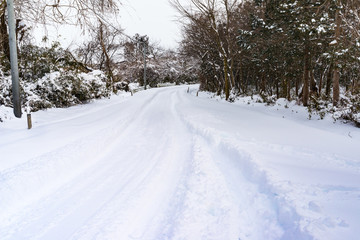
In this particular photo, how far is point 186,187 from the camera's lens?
139 inches

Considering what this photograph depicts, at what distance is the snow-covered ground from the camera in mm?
2504

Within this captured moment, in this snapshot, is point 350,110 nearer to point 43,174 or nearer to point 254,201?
point 254,201

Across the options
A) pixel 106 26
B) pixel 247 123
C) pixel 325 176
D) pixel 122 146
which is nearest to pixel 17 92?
pixel 106 26

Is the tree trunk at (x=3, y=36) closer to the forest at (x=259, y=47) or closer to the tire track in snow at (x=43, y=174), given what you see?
the forest at (x=259, y=47)

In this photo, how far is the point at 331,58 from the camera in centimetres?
767

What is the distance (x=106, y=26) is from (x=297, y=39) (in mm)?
9032

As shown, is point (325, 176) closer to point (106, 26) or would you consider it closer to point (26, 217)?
point (26, 217)

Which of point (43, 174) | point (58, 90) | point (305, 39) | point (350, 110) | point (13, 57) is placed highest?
→ point (305, 39)

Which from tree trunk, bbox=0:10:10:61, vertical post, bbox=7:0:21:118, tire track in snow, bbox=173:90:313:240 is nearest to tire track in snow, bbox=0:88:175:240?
tire track in snow, bbox=173:90:313:240

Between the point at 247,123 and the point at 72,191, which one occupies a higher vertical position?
the point at 247,123

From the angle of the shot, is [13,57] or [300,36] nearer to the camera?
[13,57]

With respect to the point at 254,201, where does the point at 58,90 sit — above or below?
above

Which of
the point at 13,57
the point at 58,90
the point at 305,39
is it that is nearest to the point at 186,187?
the point at 13,57

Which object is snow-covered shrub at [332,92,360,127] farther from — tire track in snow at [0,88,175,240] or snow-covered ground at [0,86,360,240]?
tire track in snow at [0,88,175,240]
